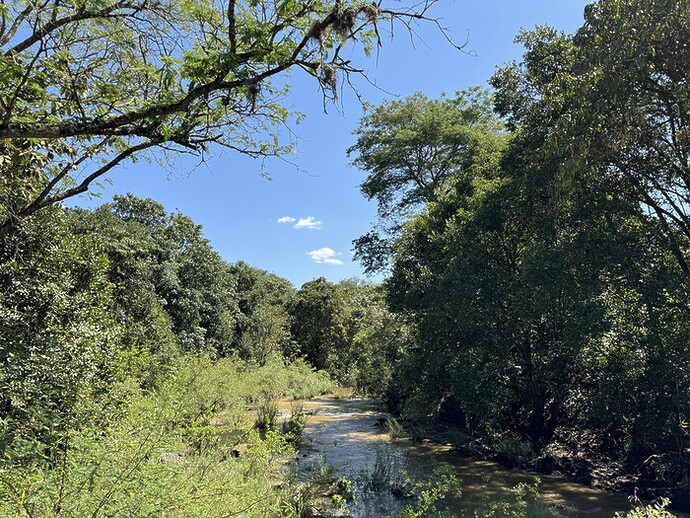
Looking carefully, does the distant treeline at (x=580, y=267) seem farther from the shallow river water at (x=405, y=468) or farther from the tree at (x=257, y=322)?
the tree at (x=257, y=322)

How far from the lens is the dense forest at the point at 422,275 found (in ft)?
11.0

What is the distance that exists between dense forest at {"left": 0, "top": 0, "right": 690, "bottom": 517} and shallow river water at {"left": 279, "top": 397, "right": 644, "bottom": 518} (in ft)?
2.41

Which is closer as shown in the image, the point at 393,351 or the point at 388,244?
the point at 393,351

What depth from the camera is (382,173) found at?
66.3 feet

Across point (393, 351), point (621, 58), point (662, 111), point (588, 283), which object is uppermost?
point (621, 58)

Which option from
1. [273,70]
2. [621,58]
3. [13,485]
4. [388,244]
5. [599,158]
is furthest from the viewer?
[388,244]

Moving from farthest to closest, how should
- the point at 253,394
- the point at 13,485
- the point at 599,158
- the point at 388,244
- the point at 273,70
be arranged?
the point at 388,244, the point at 253,394, the point at 599,158, the point at 273,70, the point at 13,485

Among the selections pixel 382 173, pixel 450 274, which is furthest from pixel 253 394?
pixel 382 173

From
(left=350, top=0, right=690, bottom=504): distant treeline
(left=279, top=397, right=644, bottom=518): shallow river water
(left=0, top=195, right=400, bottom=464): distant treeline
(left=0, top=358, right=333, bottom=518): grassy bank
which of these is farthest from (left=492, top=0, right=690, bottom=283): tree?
(left=0, top=195, right=400, bottom=464): distant treeline

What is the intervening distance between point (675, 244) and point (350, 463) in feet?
26.9

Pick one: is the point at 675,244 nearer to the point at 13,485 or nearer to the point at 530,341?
the point at 530,341

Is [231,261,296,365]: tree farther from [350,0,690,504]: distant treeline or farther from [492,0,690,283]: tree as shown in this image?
[492,0,690,283]: tree

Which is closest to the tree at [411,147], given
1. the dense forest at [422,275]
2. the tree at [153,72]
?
the dense forest at [422,275]

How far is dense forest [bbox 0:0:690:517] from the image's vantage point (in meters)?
3.36
